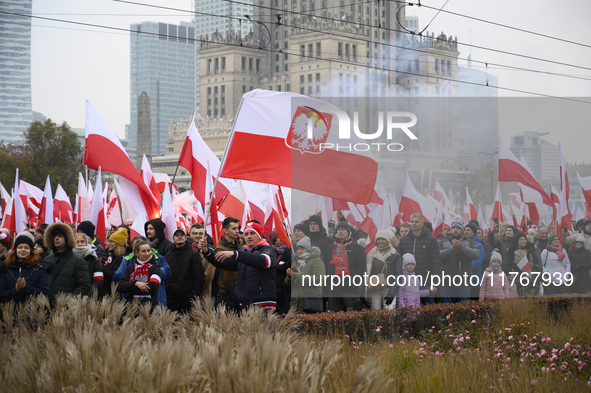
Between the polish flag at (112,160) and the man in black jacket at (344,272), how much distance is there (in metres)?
4.07

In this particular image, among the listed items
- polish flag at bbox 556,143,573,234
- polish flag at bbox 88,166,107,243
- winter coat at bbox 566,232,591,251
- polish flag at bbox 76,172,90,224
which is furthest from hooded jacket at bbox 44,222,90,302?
polish flag at bbox 556,143,573,234

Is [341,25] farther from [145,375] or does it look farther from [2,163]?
[145,375]

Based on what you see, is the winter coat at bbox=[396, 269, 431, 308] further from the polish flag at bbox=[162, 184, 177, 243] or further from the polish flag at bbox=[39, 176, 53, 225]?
the polish flag at bbox=[39, 176, 53, 225]

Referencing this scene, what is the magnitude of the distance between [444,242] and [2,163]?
39.0 metres

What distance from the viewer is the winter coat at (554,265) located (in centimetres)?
1138

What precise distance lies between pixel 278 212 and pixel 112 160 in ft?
10.1

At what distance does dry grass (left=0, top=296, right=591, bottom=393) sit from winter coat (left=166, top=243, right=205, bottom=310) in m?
2.97

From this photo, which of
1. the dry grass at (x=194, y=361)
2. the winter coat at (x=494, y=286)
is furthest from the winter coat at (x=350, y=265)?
the dry grass at (x=194, y=361)

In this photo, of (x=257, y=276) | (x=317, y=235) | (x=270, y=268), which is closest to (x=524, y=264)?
(x=317, y=235)

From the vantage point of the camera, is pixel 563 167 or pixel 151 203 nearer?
pixel 151 203

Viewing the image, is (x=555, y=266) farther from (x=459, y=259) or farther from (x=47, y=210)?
(x=47, y=210)

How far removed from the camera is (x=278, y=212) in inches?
472

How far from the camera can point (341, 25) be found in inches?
3989

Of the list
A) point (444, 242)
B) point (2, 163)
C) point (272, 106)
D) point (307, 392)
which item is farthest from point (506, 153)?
point (2, 163)
